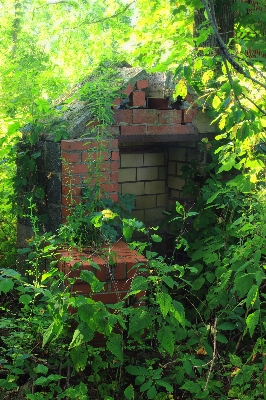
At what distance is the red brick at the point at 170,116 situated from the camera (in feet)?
13.6

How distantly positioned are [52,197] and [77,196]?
27 cm

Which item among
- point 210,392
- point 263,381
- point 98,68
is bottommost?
point 210,392

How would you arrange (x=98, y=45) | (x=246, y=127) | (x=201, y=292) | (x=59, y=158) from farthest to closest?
(x=98, y=45) < (x=201, y=292) < (x=59, y=158) < (x=246, y=127)

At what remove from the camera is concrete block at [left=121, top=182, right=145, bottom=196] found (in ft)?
15.1

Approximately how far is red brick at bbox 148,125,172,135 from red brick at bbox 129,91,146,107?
0.67 ft

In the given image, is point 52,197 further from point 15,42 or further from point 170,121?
point 15,42

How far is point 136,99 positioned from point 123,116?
18cm

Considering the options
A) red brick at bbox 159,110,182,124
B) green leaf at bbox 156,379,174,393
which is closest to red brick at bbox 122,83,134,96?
red brick at bbox 159,110,182,124

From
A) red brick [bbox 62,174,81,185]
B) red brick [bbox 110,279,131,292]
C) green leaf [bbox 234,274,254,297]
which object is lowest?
red brick [bbox 110,279,131,292]

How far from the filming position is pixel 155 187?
15.7 ft

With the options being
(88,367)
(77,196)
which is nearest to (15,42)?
(77,196)

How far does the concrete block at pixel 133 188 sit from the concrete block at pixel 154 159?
0.20 meters

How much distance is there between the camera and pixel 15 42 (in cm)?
1602

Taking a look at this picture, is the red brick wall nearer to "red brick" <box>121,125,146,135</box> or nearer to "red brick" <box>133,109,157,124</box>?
"red brick" <box>121,125,146,135</box>
